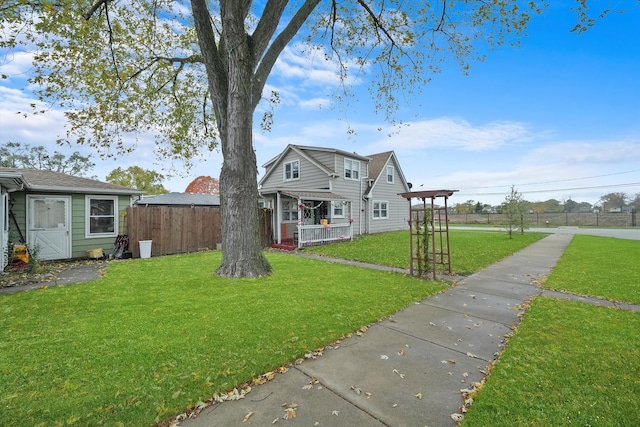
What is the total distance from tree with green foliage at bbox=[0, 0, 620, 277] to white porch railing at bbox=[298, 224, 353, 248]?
18.4 ft

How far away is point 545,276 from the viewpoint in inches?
289

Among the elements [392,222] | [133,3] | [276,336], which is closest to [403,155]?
[392,222]

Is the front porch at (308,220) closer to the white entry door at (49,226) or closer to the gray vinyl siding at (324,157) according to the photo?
the gray vinyl siding at (324,157)

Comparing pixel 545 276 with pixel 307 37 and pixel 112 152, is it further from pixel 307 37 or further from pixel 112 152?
pixel 112 152

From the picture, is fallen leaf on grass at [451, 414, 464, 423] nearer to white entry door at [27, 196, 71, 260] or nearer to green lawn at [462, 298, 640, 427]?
green lawn at [462, 298, 640, 427]

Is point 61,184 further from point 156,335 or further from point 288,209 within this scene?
point 288,209

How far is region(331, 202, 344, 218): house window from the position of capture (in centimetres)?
1717

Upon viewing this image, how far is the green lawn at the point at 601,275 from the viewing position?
5.74m

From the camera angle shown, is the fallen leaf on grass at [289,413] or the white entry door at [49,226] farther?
the white entry door at [49,226]

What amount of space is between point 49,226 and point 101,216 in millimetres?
1509

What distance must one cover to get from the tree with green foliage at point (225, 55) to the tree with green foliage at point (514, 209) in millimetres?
12925

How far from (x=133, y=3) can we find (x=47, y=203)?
7515 mm

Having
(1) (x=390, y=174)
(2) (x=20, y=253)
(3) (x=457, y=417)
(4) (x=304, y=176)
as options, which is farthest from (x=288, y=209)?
(3) (x=457, y=417)

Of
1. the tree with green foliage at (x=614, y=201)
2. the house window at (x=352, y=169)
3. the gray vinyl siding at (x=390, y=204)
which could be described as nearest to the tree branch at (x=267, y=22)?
the house window at (x=352, y=169)
